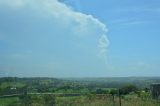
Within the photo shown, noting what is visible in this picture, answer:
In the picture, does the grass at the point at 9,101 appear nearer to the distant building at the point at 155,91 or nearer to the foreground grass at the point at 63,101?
the foreground grass at the point at 63,101

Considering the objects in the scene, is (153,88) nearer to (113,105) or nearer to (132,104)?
(132,104)

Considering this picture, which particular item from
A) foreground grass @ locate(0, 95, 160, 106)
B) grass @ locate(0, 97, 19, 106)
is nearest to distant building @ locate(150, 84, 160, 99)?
foreground grass @ locate(0, 95, 160, 106)

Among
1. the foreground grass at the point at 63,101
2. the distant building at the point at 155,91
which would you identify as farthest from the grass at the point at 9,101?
the distant building at the point at 155,91

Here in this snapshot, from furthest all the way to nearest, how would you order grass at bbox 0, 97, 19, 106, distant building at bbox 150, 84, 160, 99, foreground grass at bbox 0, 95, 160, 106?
distant building at bbox 150, 84, 160, 99 < foreground grass at bbox 0, 95, 160, 106 < grass at bbox 0, 97, 19, 106

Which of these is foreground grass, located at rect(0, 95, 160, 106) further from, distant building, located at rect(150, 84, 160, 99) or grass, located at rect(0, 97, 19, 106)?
distant building, located at rect(150, 84, 160, 99)

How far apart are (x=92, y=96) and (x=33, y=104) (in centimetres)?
221

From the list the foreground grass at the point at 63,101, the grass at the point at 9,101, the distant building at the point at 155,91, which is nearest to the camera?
the grass at the point at 9,101

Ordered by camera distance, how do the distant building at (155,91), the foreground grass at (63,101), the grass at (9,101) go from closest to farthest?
the grass at (9,101), the foreground grass at (63,101), the distant building at (155,91)

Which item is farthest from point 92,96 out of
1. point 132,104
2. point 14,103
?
point 14,103

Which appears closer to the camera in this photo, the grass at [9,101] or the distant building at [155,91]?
the grass at [9,101]

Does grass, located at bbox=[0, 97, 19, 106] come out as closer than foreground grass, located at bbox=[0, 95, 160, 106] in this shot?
Yes

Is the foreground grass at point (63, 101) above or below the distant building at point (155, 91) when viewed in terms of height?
below

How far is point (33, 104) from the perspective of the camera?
1414 centimetres

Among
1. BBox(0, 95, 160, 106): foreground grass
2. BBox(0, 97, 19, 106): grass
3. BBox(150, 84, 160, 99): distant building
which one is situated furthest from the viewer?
BBox(150, 84, 160, 99): distant building
